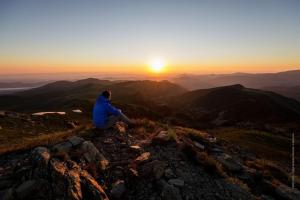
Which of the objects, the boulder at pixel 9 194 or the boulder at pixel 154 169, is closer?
the boulder at pixel 9 194

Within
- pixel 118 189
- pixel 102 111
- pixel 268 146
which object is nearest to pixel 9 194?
pixel 118 189

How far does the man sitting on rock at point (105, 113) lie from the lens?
1309 centimetres

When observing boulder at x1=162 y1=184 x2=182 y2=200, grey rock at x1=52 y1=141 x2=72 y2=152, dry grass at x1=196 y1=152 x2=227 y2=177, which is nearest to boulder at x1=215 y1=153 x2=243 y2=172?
dry grass at x1=196 y1=152 x2=227 y2=177

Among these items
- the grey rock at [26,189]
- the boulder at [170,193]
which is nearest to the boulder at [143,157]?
the boulder at [170,193]

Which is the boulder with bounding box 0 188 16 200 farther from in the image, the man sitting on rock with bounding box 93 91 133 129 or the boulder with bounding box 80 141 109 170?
the man sitting on rock with bounding box 93 91 133 129

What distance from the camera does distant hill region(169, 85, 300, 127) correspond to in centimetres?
7706

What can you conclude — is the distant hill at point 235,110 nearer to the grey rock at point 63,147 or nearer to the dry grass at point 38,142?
the dry grass at point 38,142

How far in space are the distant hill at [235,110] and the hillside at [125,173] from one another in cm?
5310

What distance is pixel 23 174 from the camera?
8023 millimetres

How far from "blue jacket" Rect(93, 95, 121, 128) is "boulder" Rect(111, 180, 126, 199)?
5076mm

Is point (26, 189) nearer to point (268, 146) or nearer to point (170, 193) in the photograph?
point (170, 193)

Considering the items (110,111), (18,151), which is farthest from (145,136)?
(18,151)

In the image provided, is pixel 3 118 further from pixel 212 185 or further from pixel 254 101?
pixel 254 101

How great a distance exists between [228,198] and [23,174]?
6883 millimetres
